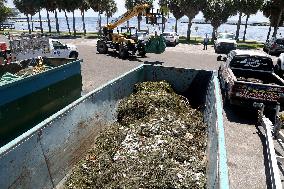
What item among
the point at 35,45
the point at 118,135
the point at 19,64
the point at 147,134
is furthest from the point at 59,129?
the point at 35,45

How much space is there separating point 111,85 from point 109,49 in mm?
19340

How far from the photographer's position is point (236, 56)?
41.2 feet

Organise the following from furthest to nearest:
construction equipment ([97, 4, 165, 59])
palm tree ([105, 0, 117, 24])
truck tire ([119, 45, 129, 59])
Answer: palm tree ([105, 0, 117, 24]) < truck tire ([119, 45, 129, 59]) < construction equipment ([97, 4, 165, 59])

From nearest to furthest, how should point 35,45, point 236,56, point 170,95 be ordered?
point 170,95 < point 236,56 < point 35,45

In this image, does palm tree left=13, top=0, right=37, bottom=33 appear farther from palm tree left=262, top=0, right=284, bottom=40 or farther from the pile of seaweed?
the pile of seaweed

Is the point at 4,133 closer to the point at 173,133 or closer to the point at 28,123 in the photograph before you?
the point at 28,123

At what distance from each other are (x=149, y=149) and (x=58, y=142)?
1.86m

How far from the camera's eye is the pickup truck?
10117mm

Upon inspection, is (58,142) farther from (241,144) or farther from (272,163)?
(241,144)

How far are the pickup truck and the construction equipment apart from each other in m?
8.24

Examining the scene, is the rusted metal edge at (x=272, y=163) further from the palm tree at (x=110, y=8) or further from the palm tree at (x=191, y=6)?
the palm tree at (x=110, y=8)

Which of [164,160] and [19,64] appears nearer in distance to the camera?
[164,160]

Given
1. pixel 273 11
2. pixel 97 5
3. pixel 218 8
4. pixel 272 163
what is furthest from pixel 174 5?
pixel 272 163

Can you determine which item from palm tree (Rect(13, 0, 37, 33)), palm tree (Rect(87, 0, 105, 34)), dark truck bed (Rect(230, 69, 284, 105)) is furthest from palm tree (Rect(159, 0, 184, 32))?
dark truck bed (Rect(230, 69, 284, 105))
